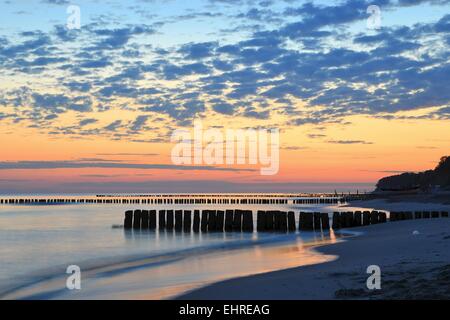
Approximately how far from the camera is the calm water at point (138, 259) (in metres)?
13.7

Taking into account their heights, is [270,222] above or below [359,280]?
below

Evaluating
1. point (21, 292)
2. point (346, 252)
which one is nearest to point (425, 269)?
point (346, 252)

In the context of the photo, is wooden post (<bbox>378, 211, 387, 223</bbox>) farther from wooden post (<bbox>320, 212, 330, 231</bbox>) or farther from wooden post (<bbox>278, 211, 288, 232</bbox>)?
wooden post (<bbox>278, 211, 288, 232</bbox>)

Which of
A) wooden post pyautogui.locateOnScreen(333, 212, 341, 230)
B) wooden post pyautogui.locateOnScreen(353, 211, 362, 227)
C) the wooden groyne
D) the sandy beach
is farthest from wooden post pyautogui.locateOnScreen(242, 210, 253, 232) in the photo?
the sandy beach

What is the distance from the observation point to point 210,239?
27.7 m

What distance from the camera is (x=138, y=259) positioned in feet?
69.4

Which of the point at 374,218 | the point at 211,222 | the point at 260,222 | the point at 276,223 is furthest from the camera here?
the point at 211,222

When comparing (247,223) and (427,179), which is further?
(427,179)

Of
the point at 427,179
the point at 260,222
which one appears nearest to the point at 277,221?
the point at 260,222

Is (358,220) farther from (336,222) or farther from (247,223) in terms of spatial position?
(247,223)

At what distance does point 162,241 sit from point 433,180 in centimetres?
9904

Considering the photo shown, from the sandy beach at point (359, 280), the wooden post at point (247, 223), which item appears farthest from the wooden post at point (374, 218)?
the sandy beach at point (359, 280)

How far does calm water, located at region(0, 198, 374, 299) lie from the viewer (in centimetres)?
1367
